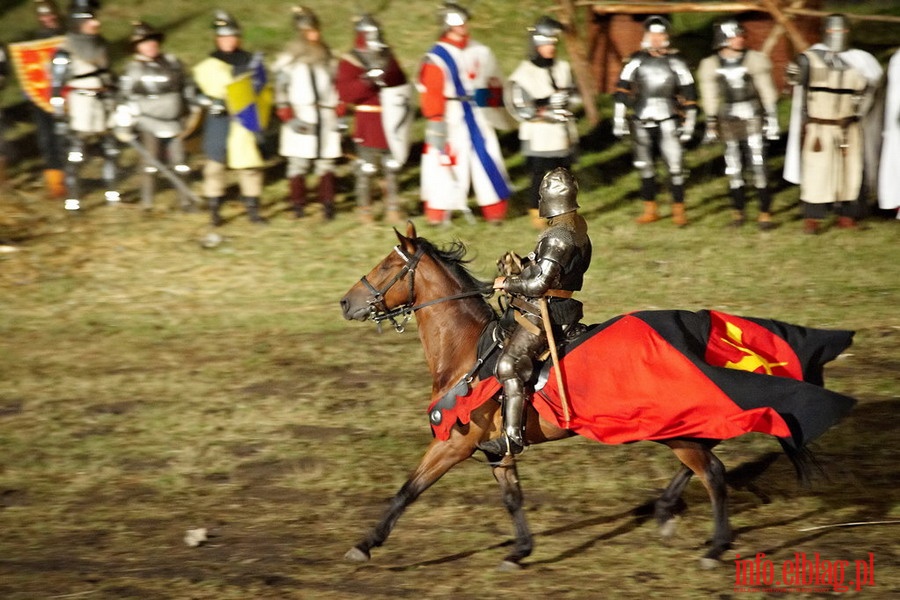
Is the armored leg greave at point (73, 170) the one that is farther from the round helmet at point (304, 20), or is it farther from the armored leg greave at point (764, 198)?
the armored leg greave at point (764, 198)

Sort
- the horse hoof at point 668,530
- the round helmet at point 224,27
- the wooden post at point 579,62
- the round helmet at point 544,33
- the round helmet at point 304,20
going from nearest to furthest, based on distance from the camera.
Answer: the horse hoof at point 668,530 < the round helmet at point 544,33 < the round helmet at point 224,27 < the round helmet at point 304,20 < the wooden post at point 579,62

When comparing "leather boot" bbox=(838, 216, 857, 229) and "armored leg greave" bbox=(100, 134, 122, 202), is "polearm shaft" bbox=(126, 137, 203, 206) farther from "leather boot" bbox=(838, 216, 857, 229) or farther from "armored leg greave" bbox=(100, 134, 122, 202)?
"leather boot" bbox=(838, 216, 857, 229)

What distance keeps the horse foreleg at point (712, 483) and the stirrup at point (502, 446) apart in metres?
0.76

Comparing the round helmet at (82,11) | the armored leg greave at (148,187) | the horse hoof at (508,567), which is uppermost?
the round helmet at (82,11)

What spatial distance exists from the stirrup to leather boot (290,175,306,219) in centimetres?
723

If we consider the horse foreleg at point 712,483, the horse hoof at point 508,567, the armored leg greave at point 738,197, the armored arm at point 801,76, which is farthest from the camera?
the armored leg greave at point 738,197

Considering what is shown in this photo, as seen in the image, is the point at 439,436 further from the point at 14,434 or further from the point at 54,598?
the point at 14,434

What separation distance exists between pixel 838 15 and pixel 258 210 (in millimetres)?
6219

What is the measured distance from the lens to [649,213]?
12.6 m

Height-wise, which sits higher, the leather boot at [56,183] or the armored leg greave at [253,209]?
the leather boot at [56,183]

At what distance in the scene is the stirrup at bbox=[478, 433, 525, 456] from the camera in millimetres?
6086

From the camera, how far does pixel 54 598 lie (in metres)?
6.04

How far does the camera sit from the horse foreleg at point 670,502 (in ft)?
21.4

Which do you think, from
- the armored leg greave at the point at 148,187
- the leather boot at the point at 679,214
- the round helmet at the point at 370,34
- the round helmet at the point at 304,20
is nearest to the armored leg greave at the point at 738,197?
the leather boot at the point at 679,214
